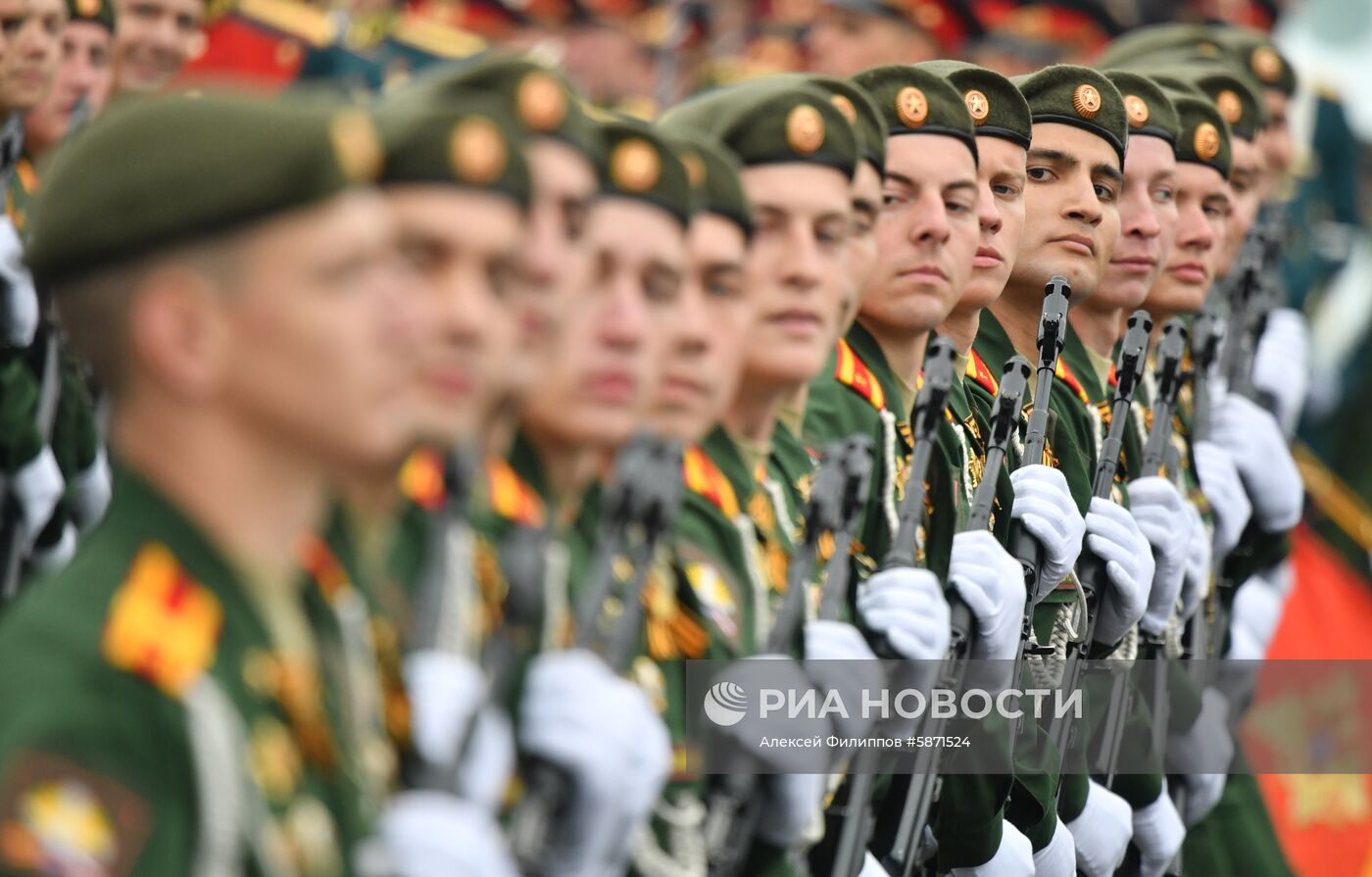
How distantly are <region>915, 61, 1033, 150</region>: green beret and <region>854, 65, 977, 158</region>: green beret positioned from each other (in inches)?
11.8

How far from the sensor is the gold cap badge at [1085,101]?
8.85 metres

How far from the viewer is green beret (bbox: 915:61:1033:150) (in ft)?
27.3

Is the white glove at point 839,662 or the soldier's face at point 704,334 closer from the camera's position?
the soldier's face at point 704,334

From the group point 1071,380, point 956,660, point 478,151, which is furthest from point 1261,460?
point 478,151

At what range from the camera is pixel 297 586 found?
4.96 m

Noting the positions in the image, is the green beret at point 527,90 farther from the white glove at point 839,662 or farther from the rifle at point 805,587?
the white glove at point 839,662

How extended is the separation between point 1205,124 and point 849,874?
11.8 ft

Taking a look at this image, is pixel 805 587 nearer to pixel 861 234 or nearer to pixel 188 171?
pixel 861 234

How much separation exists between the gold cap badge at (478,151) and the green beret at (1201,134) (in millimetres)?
4996

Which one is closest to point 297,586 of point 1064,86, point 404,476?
point 404,476

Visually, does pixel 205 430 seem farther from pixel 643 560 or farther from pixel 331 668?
pixel 643 560

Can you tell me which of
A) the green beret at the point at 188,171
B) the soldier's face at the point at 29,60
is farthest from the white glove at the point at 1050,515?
the green beret at the point at 188,171

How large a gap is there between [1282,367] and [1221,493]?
2.51 meters

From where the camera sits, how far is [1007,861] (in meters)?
8.38
